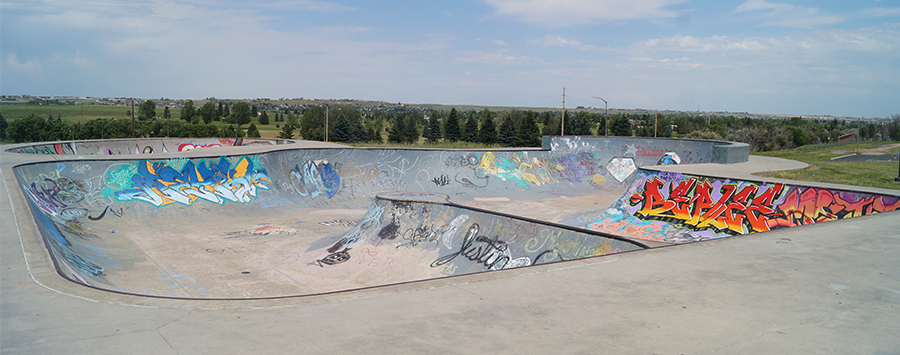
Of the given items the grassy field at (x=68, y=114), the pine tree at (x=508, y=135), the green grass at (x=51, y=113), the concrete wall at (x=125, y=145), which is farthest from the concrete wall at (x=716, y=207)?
the green grass at (x=51, y=113)

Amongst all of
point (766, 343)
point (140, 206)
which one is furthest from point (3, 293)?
point (140, 206)

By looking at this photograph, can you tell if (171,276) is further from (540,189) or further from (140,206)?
(540,189)

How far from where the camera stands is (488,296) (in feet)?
16.2

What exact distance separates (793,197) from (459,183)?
12932 millimetres

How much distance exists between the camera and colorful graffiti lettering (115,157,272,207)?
1617 cm

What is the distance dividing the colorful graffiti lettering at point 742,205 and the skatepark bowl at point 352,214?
3cm

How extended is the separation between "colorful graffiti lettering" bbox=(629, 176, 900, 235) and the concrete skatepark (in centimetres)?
5

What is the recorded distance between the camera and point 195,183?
1759cm

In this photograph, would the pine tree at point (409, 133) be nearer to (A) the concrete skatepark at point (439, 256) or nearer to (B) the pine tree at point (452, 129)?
(B) the pine tree at point (452, 129)

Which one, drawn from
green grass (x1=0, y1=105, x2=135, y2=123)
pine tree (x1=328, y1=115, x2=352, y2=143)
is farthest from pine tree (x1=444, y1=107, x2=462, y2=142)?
green grass (x1=0, y1=105, x2=135, y2=123)

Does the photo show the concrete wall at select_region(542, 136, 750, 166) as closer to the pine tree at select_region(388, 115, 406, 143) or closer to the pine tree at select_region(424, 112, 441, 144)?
the pine tree at select_region(388, 115, 406, 143)

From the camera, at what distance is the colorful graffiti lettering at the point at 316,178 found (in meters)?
20.2

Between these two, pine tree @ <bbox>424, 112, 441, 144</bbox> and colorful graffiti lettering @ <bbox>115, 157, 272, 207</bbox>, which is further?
pine tree @ <bbox>424, 112, 441, 144</bbox>

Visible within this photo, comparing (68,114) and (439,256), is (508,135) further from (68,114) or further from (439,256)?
(68,114)
